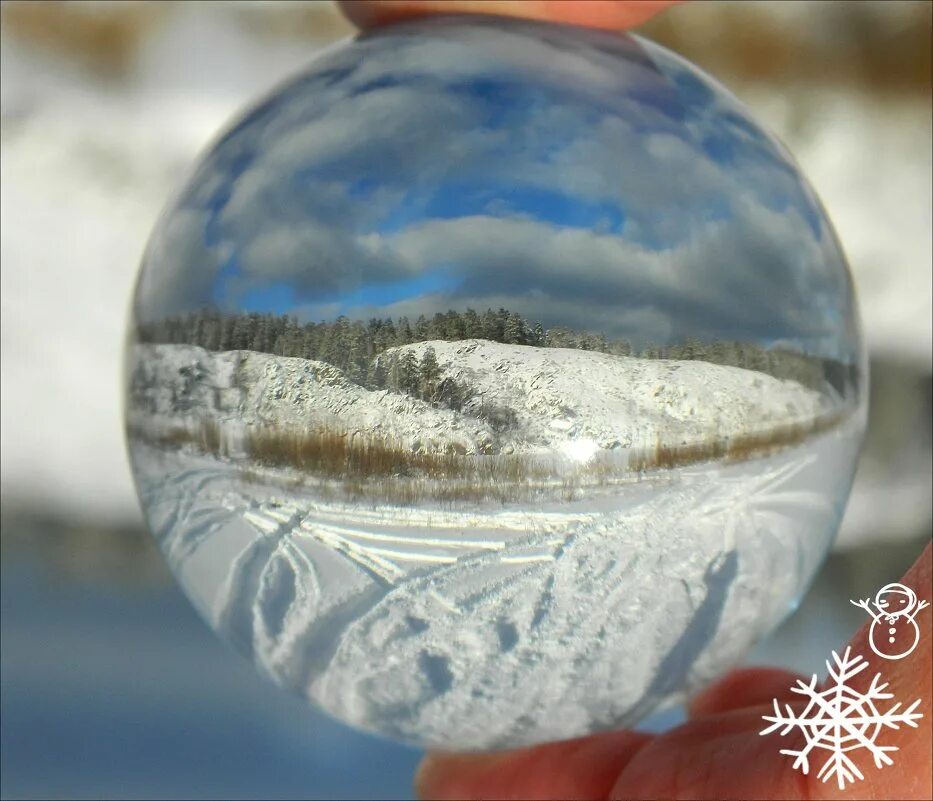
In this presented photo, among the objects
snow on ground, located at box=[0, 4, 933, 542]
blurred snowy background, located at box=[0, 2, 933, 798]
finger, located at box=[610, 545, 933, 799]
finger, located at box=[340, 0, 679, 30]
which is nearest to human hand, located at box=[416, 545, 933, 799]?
finger, located at box=[610, 545, 933, 799]

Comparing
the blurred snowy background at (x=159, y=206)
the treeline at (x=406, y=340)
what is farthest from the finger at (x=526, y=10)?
the blurred snowy background at (x=159, y=206)

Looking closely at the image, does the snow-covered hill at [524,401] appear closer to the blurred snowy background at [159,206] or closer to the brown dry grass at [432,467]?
the brown dry grass at [432,467]

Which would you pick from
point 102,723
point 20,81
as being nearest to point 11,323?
point 20,81

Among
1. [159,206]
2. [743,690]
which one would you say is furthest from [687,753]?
[159,206]

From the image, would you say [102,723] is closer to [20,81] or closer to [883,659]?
[20,81]

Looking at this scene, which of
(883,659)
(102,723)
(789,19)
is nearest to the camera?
(883,659)

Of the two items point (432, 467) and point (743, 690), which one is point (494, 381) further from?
point (743, 690)
